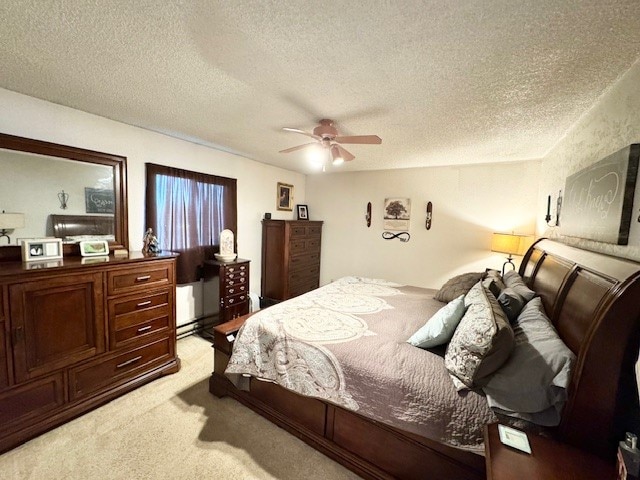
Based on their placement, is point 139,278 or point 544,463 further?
point 139,278

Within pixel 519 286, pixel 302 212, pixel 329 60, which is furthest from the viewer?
pixel 302 212

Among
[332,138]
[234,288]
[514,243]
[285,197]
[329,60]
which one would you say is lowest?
[234,288]

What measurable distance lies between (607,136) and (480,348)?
60.9 inches

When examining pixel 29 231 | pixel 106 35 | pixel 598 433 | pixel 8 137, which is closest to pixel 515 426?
pixel 598 433

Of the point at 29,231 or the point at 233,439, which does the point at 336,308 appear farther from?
the point at 29,231

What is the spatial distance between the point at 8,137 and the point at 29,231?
69 cm

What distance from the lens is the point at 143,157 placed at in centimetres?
269

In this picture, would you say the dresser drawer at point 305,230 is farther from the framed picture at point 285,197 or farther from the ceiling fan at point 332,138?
the ceiling fan at point 332,138

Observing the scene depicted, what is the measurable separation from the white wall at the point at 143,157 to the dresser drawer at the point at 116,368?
0.80m

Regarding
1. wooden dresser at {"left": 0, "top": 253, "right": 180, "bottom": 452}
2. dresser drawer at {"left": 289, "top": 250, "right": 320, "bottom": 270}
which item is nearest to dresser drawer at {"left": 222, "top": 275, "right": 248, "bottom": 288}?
wooden dresser at {"left": 0, "top": 253, "right": 180, "bottom": 452}

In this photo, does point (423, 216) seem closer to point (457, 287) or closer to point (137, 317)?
point (457, 287)

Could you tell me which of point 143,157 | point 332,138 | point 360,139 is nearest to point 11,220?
point 143,157

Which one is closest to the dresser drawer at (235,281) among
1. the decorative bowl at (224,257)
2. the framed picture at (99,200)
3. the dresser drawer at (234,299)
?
the dresser drawer at (234,299)

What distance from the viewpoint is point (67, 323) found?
1779mm
